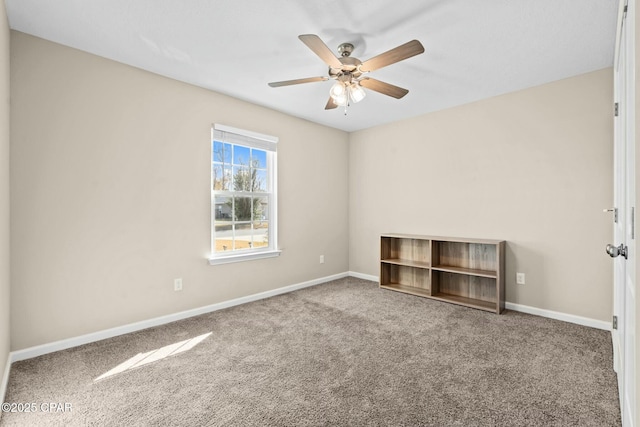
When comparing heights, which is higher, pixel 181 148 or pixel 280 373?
pixel 181 148

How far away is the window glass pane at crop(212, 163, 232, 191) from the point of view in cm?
348

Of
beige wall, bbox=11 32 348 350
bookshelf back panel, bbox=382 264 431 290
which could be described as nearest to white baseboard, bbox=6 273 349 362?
beige wall, bbox=11 32 348 350

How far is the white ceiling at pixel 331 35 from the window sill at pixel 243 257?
1.84m

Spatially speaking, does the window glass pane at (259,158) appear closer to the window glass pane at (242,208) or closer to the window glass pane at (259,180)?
the window glass pane at (259,180)

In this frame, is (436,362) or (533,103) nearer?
(436,362)

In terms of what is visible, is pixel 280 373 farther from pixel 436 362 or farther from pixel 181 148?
pixel 181 148

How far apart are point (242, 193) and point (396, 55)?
2362mm

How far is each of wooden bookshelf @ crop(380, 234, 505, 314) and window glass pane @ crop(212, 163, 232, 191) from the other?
2.17 meters

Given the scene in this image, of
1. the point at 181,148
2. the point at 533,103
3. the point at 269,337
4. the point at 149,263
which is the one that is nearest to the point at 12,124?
the point at 181,148

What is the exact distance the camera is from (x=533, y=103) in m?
3.24

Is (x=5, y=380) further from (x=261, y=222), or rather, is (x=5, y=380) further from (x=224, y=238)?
(x=261, y=222)

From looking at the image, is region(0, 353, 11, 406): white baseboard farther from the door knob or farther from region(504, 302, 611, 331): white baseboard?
region(504, 302, 611, 331): white baseboard

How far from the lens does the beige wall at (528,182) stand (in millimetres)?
2916

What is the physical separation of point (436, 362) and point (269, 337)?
135 cm
